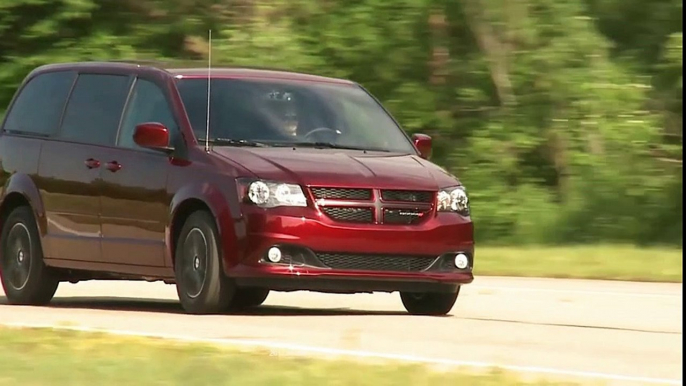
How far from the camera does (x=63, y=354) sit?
29.6ft

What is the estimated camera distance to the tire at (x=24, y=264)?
13742 millimetres

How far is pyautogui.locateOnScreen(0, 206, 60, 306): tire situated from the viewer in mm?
13742

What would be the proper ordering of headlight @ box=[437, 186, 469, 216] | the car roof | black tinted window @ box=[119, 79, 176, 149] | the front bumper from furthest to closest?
the car roof, black tinted window @ box=[119, 79, 176, 149], headlight @ box=[437, 186, 469, 216], the front bumper

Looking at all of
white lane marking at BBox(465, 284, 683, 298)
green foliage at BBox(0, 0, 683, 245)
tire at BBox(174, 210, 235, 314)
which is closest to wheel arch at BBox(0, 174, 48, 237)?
tire at BBox(174, 210, 235, 314)

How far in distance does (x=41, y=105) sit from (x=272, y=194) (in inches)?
128

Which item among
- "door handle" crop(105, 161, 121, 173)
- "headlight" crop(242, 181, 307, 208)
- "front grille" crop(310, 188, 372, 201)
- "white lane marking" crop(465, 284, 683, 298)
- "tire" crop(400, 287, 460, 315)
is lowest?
"white lane marking" crop(465, 284, 683, 298)

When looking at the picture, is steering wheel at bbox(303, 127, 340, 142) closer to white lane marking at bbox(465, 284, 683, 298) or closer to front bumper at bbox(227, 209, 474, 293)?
front bumper at bbox(227, 209, 474, 293)

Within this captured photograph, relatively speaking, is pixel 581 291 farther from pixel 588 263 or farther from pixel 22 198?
pixel 22 198

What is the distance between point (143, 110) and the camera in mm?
13094

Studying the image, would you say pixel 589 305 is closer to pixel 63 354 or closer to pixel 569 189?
pixel 63 354

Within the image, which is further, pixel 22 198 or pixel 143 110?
pixel 22 198

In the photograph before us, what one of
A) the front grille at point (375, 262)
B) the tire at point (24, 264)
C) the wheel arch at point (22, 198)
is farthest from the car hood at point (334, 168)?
the tire at point (24, 264)

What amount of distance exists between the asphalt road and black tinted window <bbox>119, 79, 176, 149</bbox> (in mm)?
1247

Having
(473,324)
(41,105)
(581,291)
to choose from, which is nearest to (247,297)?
(473,324)
